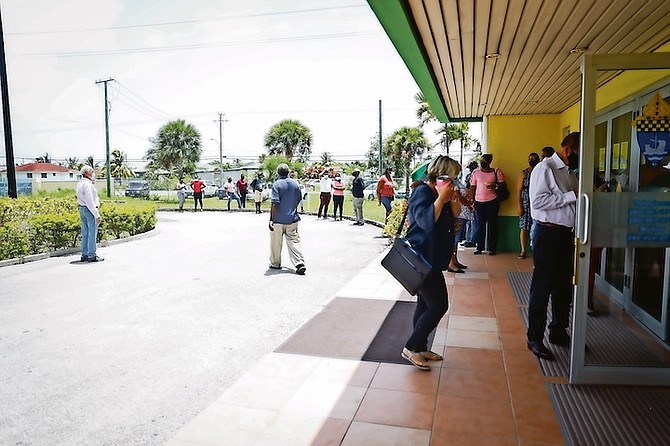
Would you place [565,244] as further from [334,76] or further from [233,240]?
[334,76]

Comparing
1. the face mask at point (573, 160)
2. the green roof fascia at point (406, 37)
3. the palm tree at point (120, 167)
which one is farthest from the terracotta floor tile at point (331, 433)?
the palm tree at point (120, 167)

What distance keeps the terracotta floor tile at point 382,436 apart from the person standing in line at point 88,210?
7.43 m

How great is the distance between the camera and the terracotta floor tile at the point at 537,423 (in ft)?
9.57

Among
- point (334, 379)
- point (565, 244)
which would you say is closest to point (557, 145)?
point (565, 244)

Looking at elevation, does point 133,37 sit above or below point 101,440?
above

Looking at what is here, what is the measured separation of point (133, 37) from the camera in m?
33.9

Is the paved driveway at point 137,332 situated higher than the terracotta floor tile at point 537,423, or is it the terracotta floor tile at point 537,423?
the terracotta floor tile at point 537,423

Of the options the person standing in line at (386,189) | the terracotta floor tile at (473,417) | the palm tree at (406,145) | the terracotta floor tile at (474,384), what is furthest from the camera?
the palm tree at (406,145)

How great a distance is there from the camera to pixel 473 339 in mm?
4637

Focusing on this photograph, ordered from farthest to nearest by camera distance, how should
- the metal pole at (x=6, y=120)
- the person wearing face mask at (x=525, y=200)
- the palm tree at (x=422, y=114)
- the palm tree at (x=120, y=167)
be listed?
the palm tree at (x=120, y=167), the palm tree at (x=422, y=114), the metal pole at (x=6, y=120), the person wearing face mask at (x=525, y=200)

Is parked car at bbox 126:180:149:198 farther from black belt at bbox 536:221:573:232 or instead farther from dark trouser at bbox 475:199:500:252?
black belt at bbox 536:221:573:232

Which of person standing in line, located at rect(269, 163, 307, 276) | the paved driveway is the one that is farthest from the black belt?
person standing in line, located at rect(269, 163, 307, 276)

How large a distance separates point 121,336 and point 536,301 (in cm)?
386

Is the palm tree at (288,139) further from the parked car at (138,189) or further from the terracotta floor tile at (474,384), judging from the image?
the terracotta floor tile at (474,384)
